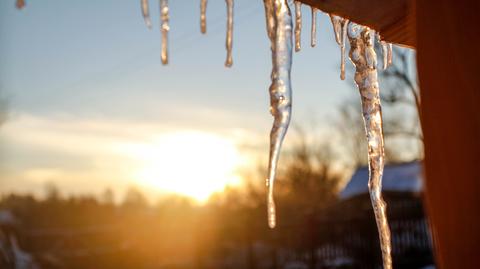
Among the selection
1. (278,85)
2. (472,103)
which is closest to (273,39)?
(278,85)

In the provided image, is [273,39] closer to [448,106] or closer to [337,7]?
[337,7]

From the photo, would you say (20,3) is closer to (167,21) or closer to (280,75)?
(167,21)

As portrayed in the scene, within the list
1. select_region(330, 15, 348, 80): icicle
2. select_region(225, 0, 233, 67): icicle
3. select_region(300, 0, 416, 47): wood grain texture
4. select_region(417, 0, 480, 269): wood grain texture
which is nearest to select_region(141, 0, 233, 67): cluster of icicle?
select_region(225, 0, 233, 67): icicle

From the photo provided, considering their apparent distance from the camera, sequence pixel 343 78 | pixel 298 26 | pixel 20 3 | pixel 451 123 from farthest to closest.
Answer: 1. pixel 343 78
2. pixel 298 26
3. pixel 451 123
4. pixel 20 3

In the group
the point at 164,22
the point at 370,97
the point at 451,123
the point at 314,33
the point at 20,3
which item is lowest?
the point at 451,123

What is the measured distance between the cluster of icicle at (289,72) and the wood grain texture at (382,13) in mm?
94

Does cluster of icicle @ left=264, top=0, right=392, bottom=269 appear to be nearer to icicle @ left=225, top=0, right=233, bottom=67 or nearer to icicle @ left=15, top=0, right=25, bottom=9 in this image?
icicle @ left=225, top=0, right=233, bottom=67

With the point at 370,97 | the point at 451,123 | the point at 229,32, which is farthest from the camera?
the point at 370,97

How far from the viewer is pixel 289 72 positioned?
1.58m

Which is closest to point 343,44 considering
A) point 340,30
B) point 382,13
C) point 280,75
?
point 340,30

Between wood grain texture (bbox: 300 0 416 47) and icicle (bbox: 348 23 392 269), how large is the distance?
0.57ft

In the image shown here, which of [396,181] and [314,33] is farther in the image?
[396,181]

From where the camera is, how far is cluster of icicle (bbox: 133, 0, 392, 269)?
1.56m

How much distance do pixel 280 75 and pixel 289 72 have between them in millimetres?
28
